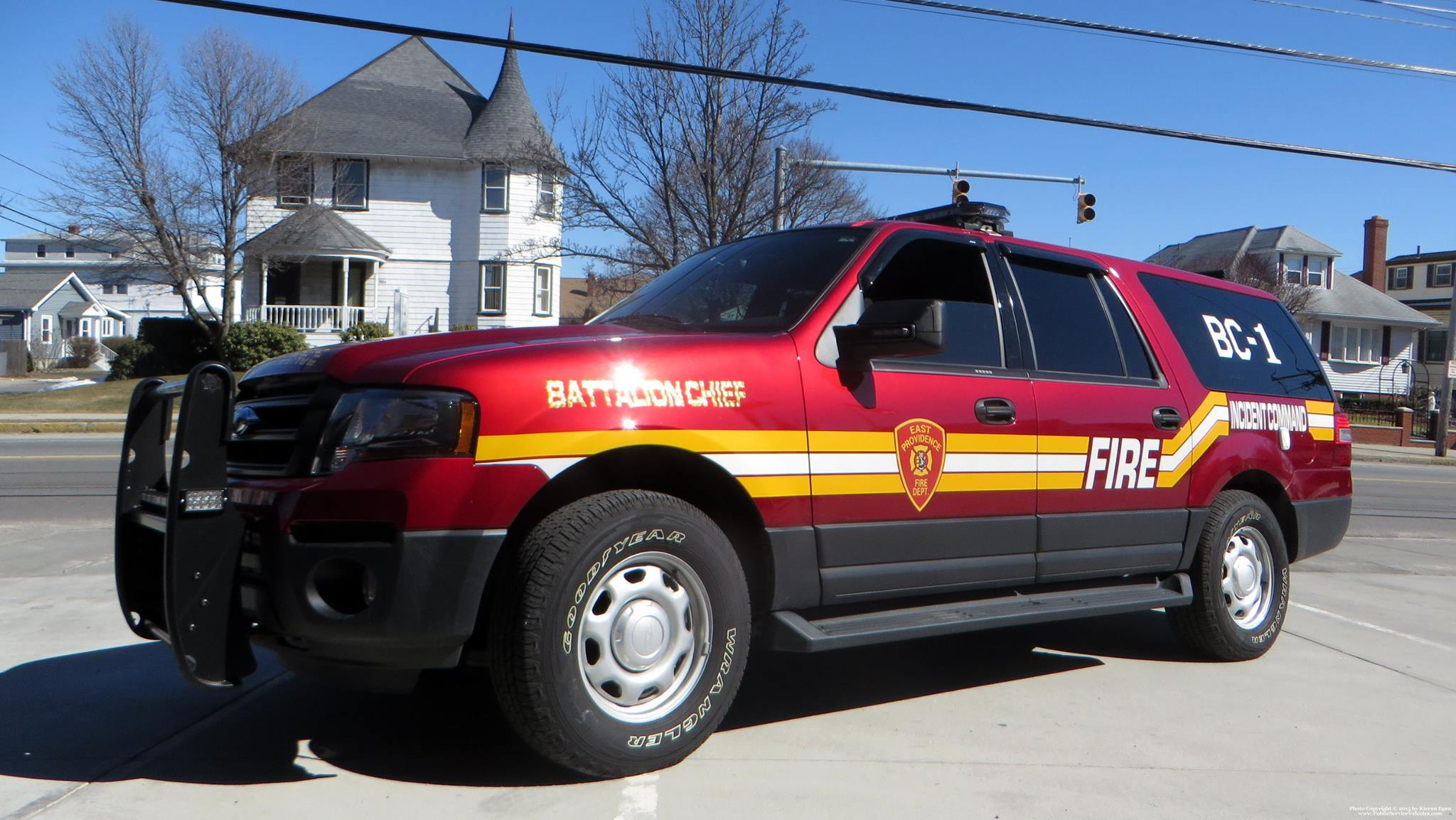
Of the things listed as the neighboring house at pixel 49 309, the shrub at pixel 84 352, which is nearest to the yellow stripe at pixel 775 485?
the shrub at pixel 84 352

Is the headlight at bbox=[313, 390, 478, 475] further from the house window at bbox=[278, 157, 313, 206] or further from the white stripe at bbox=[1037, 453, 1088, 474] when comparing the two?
the house window at bbox=[278, 157, 313, 206]

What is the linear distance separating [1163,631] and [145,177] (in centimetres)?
3058

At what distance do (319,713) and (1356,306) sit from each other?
5617 cm

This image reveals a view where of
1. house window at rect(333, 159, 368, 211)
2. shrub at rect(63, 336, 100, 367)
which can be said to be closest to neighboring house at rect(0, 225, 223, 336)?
shrub at rect(63, 336, 100, 367)

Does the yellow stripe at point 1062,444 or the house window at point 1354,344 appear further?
the house window at point 1354,344

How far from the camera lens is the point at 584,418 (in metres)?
3.55

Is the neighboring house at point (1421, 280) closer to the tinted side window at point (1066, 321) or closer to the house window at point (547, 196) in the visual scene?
the house window at point (547, 196)

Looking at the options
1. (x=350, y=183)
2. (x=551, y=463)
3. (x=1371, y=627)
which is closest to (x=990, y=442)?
(x=551, y=463)

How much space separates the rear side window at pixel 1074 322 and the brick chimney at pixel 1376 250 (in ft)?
204

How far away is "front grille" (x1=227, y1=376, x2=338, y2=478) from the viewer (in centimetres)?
343

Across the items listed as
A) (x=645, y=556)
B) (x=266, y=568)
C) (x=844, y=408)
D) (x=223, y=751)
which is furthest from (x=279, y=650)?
(x=844, y=408)

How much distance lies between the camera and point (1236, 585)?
5.75 meters

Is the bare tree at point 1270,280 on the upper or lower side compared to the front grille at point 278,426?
upper

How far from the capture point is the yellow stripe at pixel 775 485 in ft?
12.8
